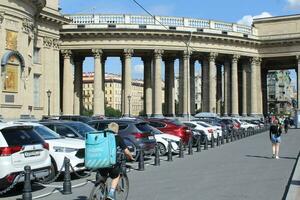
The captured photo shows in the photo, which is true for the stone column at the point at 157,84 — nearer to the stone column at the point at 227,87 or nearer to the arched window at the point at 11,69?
the stone column at the point at 227,87

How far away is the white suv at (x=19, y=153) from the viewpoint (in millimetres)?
13281

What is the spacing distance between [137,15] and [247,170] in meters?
62.4

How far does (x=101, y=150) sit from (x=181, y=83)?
7616 centimetres

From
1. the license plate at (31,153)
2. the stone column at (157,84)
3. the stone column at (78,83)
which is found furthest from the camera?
the stone column at (78,83)

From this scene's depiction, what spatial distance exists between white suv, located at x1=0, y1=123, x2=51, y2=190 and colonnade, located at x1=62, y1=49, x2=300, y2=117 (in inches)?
2397

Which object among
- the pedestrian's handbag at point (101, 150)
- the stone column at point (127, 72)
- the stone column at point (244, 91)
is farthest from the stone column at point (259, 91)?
the pedestrian's handbag at point (101, 150)

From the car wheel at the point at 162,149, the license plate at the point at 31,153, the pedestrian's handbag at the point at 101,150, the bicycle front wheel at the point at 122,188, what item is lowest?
the car wheel at the point at 162,149

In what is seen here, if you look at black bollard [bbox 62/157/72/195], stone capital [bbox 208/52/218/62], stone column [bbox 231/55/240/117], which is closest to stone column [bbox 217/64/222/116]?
stone column [bbox 231/55/240/117]

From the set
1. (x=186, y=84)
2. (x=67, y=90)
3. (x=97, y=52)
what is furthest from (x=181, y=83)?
(x=67, y=90)

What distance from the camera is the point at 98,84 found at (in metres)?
79.1

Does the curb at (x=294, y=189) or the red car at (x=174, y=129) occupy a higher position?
the red car at (x=174, y=129)

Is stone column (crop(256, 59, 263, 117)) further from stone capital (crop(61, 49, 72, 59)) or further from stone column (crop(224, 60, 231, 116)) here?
stone capital (crop(61, 49, 72, 59))

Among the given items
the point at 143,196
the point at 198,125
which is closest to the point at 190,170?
the point at 143,196

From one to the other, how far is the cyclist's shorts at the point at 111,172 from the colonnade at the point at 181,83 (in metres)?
64.7
